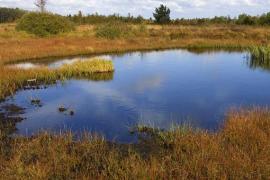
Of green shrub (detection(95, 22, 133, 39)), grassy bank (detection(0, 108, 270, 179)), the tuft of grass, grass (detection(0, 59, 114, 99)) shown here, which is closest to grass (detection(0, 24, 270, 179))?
grassy bank (detection(0, 108, 270, 179))

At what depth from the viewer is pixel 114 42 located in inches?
1371

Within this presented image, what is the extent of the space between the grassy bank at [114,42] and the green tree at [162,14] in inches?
777

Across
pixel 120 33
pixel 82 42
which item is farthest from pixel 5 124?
pixel 120 33

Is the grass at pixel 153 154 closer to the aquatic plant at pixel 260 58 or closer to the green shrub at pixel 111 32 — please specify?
the aquatic plant at pixel 260 58

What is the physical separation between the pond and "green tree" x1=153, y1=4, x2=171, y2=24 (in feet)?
124

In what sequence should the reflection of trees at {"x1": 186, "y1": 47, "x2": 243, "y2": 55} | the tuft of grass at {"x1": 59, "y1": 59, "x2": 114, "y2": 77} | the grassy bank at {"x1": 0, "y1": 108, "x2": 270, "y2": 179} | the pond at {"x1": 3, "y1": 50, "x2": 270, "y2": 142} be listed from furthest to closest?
the reflection of trees at {"x1": 186, "y1": 47, "x2": 243, "y2": 55}
the tuft of grass at {"x1": 59, "y1": 59, "x2": 114, "y2": 77}
the pond at {"x1": 3, "y1": 50, "x2": 270, "y2": 142}
the grassy bank at {"x1": 0, "y1": 108, "x2": 270, "y2": 179}

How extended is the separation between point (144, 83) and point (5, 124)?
846 cm

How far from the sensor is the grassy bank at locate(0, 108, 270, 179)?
7336mm

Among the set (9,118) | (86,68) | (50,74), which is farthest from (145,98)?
(86,68)

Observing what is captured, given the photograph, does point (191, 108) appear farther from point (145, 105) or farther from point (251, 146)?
point (251, 146)

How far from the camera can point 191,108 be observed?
1411cm

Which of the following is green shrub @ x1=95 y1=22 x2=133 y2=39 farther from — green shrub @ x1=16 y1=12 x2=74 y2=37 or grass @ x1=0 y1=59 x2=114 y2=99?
grass @ x1=0 y1=59 x2=114 y2=99

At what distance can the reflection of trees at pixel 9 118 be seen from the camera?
11.5 m

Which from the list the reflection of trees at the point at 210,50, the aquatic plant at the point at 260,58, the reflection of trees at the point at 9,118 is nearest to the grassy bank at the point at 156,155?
the reflection of trees at the point at 9,118
